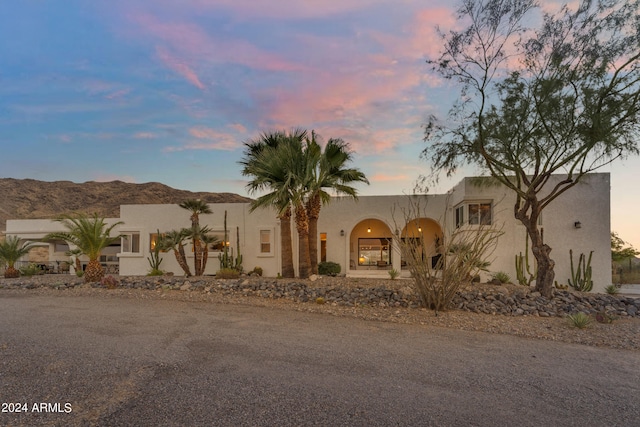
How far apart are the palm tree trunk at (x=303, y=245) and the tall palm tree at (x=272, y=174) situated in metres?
0.54

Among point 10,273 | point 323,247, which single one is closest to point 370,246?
point 323,247

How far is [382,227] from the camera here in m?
21.6

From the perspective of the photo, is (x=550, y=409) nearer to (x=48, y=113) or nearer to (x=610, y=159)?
(x=610, y=159)

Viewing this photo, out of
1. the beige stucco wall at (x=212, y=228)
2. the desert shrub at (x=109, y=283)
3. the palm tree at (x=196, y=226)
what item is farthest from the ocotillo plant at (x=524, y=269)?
the desert shrub at (x=109, y=283)

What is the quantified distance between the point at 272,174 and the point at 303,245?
305 centimetres

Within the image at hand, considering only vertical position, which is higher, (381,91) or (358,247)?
(381,91)

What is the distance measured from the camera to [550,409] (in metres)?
3.74

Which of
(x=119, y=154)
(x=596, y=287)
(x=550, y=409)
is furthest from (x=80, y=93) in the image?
(x=596, y=287)

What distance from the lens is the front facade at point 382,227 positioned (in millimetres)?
15156

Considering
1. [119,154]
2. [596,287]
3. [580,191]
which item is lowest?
[596,287]

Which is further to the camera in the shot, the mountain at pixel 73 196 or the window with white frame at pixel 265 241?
the mountain at pixel 73 196

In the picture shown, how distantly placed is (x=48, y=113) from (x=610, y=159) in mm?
22802

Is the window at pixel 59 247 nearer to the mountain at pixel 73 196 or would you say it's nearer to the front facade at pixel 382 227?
the front facade at pixel 382 227

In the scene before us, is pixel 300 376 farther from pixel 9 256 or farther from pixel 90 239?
pixel 9 256
